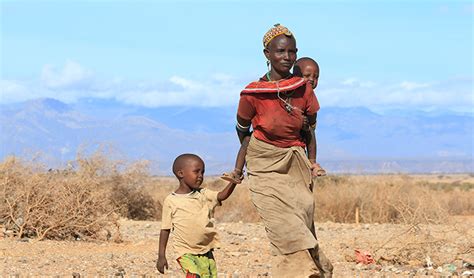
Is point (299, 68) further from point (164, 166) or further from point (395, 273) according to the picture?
point (164, 166)

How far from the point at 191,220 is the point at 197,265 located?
37cm

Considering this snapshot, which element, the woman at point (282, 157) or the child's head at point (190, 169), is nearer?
the woman at point (282, 157)

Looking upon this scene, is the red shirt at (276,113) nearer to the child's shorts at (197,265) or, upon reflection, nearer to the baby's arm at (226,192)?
the baby's arm at (226,192)

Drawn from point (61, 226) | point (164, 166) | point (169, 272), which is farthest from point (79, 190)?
point (164, 166)

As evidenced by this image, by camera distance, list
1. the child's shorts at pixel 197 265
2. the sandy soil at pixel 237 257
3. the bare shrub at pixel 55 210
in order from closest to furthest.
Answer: the child's shorts at pixel 197 265 → the sandy soil at pixel 237 257 → the bare shrub at pixel 55 210

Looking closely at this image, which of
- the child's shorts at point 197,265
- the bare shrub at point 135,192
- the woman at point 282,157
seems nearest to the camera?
the woman at point 282,157

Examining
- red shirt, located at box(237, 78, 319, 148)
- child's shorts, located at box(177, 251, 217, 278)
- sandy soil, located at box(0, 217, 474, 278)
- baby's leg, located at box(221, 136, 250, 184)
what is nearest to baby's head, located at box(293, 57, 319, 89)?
red shirt, located at box(237, 78, 319, 148)

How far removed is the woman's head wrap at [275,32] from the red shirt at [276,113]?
42cm

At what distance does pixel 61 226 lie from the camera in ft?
48.4

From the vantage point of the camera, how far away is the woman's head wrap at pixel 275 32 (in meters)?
7.55

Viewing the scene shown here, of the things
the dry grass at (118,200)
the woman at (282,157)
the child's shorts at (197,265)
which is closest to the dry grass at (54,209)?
the dry grass at (118,200)

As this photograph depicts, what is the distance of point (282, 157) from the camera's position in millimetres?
7633

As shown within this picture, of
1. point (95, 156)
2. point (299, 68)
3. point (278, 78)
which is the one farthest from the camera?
point (95, 156)

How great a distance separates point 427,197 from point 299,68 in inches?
486
